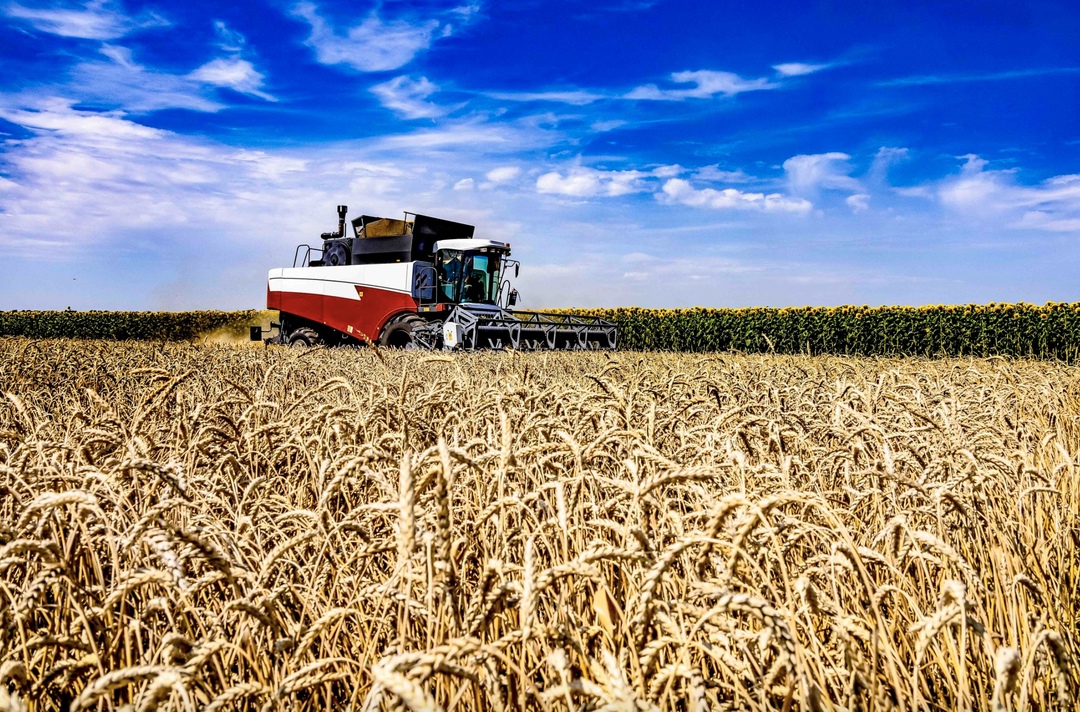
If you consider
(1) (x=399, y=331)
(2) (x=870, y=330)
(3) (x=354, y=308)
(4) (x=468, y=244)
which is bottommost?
(1) (x=399, y=331)

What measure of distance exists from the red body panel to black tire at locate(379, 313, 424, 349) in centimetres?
22

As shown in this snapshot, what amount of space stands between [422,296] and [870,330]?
48.5 ft

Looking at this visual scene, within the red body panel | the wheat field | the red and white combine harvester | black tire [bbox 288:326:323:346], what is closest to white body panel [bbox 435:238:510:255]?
the red and white combine harvester

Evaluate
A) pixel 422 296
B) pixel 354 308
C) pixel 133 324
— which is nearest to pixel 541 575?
pixel 422 296

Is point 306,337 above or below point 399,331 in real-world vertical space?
below

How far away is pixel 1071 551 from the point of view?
297 cm

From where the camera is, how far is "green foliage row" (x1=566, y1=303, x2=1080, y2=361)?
21.5 metres

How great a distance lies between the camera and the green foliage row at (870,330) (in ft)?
70.7

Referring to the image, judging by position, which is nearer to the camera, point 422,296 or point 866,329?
point 422,296

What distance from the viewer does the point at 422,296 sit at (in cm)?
1903

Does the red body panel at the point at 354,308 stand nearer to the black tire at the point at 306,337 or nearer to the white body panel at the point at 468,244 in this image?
the black tire at the point at 306,337

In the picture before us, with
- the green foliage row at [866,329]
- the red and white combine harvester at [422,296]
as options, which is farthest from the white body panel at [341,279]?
the green foliage row at [866,329]

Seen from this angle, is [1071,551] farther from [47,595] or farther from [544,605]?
[47,595]

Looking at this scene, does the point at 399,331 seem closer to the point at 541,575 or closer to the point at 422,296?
the point at 422,296
